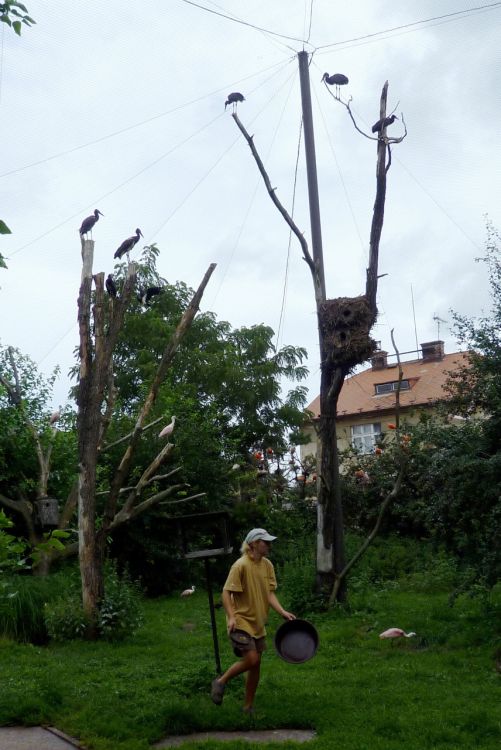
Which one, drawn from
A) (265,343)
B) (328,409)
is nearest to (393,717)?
(328,409)

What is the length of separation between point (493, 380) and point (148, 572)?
10.1 meters

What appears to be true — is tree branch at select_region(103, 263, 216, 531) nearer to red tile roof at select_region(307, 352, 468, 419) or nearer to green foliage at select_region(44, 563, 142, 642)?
green foliage at select_region(44, 563, 142, 642)

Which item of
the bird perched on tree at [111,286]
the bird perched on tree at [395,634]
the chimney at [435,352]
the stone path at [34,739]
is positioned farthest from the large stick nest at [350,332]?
the chimney at [435,352]

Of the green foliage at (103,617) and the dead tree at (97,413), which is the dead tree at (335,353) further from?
the green foliage at (103,617)

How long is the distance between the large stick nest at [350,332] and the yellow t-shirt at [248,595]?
5.76 meters

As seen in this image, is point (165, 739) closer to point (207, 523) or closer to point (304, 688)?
point (304, 688)

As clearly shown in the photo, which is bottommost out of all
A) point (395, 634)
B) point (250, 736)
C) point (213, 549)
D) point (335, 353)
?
point (250, 736)

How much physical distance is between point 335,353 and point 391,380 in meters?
29.3

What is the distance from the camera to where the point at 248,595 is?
808cm

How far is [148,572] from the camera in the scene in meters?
18.5

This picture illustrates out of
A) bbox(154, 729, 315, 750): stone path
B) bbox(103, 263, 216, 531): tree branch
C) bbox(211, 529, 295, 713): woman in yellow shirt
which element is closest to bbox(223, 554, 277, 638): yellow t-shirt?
bbox(211, 529, 295, 713): woman in yellow shirt

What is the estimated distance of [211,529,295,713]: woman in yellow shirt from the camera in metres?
7.90

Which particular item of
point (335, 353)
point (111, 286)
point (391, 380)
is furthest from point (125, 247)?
point (391, 380)

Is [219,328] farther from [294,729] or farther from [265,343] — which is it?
[294,729]
